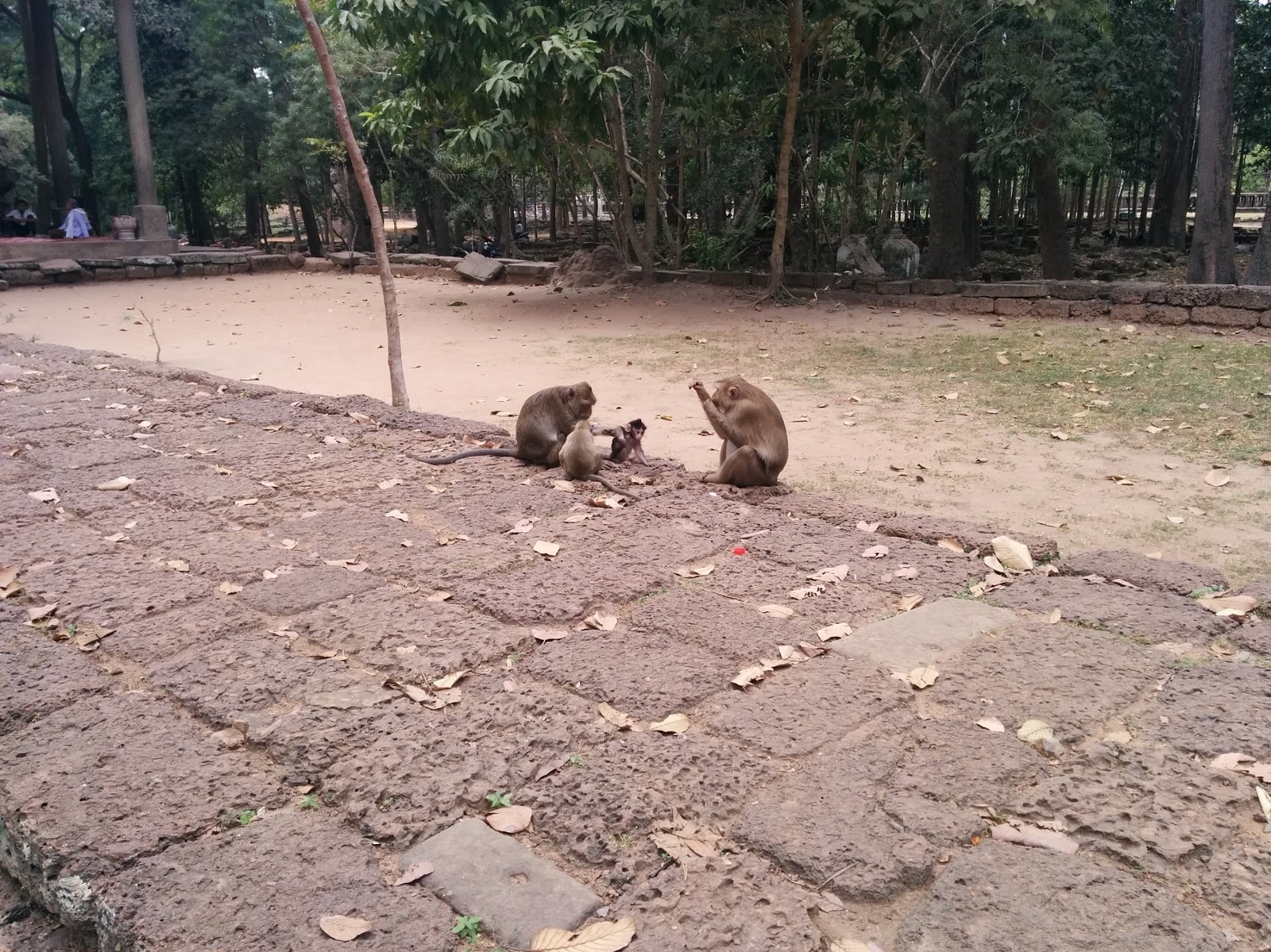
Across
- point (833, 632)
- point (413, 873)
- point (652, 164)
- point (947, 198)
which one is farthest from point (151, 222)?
point (413, 873)

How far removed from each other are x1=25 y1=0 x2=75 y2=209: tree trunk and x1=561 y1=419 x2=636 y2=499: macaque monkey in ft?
78.0

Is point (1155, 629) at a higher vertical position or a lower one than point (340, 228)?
lower

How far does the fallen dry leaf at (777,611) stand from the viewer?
11.6ft

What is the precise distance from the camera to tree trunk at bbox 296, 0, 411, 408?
6.41 m

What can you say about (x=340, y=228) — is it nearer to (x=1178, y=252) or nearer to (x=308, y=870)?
(x=1178, y=252)

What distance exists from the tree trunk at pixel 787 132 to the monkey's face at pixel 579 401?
806 centimetres

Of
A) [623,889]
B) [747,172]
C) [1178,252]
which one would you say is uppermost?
[747,172]

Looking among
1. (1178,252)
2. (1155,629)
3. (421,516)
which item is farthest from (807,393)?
(1178,252)

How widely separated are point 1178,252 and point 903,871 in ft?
63.7

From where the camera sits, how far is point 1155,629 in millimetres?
3314

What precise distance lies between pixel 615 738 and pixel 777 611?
104 centimetres

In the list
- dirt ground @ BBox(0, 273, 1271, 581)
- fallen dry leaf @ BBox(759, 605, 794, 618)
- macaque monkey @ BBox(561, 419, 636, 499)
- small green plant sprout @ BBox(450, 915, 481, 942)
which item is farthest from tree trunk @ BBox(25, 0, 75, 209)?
small green plant sprout @ BBox(450, 915, 481, 942)

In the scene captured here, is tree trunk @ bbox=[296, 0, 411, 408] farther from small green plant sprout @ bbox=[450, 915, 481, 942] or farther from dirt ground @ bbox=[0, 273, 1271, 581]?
small green plant sprout @ bbox=[450, 915, 481, 942]

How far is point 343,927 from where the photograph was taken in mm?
2051
